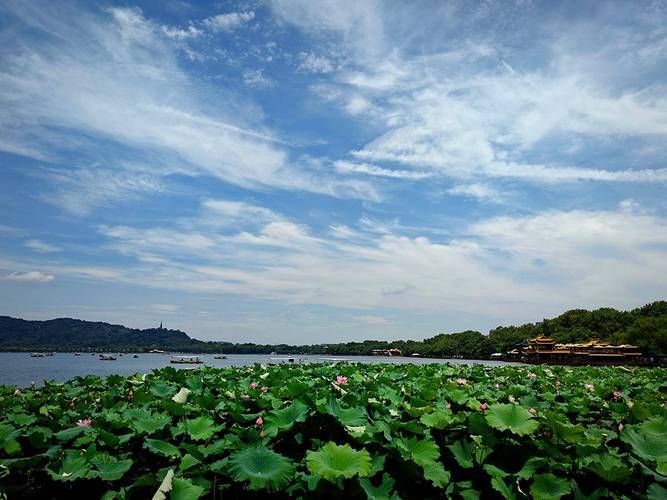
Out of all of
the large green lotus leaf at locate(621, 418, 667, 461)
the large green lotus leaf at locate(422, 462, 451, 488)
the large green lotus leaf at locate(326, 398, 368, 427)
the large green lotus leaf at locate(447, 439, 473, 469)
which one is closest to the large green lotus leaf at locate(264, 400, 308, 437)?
the large green lotus leaf at locate(326, 398, 368, 427)

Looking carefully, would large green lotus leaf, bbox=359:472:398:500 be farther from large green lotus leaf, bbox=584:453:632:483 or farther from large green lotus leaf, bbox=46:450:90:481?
large green lotus leaf, bbox=46:450:90:481

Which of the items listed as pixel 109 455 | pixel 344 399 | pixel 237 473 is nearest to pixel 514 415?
pixel 344 399

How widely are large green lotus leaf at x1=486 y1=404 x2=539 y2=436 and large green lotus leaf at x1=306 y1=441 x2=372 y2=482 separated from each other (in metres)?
1.63

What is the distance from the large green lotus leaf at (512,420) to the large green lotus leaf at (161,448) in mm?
3247

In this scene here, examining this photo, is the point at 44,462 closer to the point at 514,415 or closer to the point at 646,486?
the point at 514,415

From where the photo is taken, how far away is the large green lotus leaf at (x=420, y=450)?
14.1 ft

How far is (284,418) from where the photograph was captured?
4684 millimetres

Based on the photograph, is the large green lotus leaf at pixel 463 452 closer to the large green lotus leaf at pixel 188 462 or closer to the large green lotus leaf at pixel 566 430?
the large green lotus leaf at pixel 566 430

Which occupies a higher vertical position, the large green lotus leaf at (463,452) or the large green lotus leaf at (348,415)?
the large green lotus leaf at (348,415)

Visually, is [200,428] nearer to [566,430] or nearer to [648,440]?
[566,430]

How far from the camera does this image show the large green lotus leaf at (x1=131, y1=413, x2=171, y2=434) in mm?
4711

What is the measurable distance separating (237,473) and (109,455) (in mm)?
1597

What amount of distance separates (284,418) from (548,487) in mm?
2593

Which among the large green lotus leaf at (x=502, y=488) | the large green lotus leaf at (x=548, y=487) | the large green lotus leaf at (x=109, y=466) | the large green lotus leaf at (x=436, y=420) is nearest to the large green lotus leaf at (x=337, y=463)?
the large green lotus leaf at (x=502, y=488)
